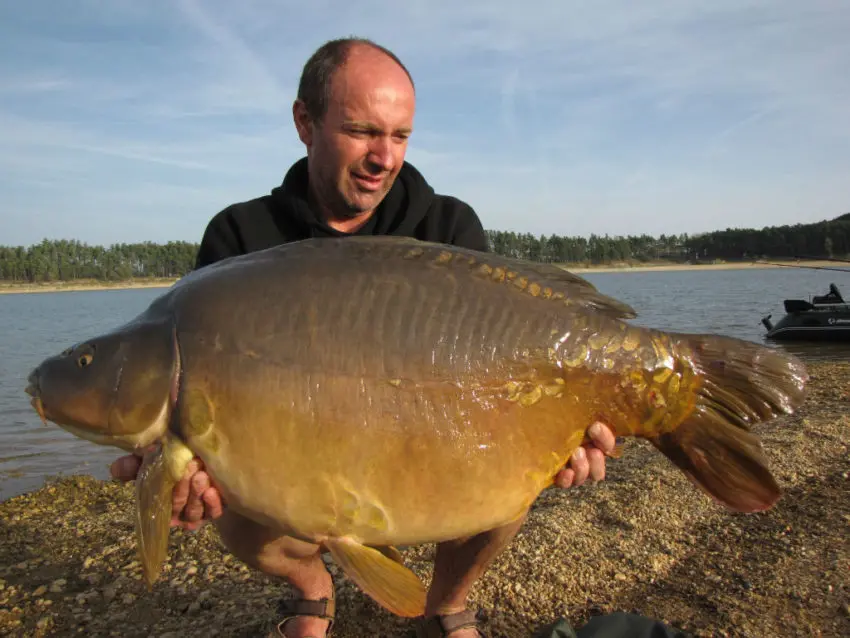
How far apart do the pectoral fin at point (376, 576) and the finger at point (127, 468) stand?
0.72m

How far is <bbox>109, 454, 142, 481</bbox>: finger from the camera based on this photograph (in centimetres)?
224

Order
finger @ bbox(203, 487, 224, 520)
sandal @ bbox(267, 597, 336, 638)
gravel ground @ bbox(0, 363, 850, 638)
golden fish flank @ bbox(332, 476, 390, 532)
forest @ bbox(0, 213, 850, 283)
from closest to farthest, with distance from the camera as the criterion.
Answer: golden fish flank @ bbox(332, 476, 390, 532) → finger @ bbox(203, 487, 224, 520) → sandal @ bbox(267, 597, 336, 638) → gravel ground @ bbox(0, 363, 850, 638) → forest @ bbox(0, 213, 850, 283)

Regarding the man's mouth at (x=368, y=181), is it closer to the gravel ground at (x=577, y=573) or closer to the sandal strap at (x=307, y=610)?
the sandal strap at (x=307, y=610)

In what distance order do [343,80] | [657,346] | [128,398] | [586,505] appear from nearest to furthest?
[128,398] < [657,346] < [343,80] < [586,505]

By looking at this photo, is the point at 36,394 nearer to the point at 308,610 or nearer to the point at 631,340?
the point at 308,610

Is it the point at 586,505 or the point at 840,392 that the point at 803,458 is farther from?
the point at 840,392

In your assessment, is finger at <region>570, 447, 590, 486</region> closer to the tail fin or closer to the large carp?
the large carp

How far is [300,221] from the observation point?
3.04 m

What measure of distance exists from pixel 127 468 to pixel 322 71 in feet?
5.82

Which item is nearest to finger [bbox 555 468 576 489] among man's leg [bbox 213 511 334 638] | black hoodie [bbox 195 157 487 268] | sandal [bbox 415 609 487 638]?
sandal [bbox 415 609 487 638]

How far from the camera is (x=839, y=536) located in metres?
3.62

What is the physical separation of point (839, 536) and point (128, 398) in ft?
11.9

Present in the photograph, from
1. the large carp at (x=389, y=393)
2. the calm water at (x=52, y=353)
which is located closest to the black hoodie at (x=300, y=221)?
the large carp at (x=389, y=393)

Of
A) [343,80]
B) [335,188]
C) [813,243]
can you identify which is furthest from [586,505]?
[813,243]
